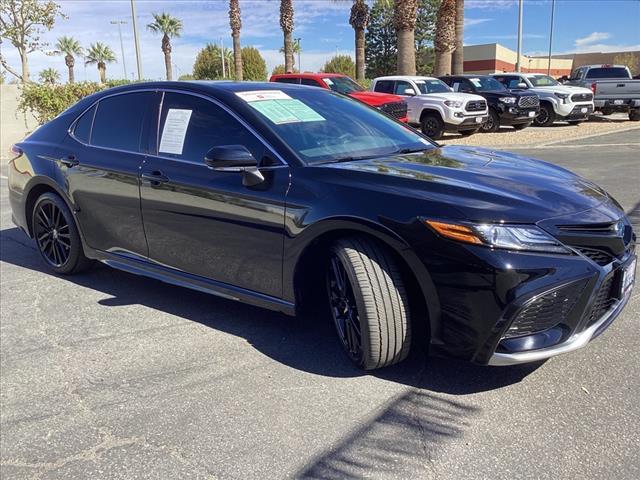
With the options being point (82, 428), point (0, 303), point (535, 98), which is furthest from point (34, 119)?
point (82, 428)

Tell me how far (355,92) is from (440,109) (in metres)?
2.34

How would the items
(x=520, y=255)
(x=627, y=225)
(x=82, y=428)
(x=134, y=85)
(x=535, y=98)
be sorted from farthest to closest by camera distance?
(x=535, y=98) < (x=134, y=85) < (x=627, y=225) < (x=82, y=428) < (x=520, y=255)

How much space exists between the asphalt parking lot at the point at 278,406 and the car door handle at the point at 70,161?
1.24 m

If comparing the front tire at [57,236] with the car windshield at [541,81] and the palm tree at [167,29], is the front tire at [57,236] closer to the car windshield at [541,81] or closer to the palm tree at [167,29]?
the car windshield at [541,81]

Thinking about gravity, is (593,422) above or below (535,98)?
below

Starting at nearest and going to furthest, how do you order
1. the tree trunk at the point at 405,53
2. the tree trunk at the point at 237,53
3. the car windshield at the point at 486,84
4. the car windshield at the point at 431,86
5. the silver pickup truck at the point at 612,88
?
the car windshield at the point at 431,86 → the car windshield at the point at 486,84 → the silver pickup truck at the point at 612,88 → the tree trunk at the point at 405,53 → the tree trunk at the point at 237,53

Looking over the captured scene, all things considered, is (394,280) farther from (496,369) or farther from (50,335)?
(50,335)

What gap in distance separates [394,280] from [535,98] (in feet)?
54.4

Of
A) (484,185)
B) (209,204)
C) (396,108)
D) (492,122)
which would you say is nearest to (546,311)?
(484,185)

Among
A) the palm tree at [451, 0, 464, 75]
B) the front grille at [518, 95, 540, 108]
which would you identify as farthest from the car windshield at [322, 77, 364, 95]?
the palm tree at [451, 0, 464, 75]

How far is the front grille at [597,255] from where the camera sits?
2771 mm

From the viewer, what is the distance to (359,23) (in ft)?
109

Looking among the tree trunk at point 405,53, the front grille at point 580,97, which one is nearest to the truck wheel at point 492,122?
the front grille at point 580,97

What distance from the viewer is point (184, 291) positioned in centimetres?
475
